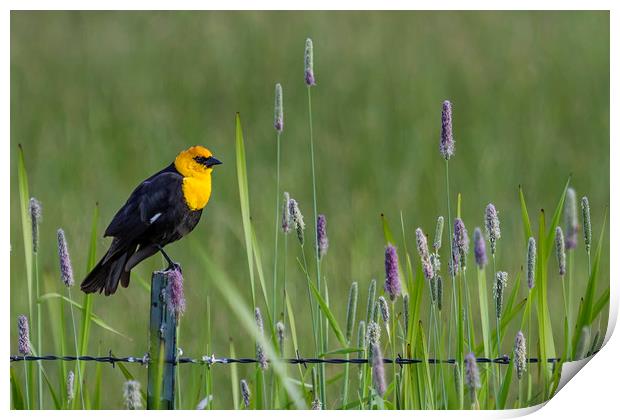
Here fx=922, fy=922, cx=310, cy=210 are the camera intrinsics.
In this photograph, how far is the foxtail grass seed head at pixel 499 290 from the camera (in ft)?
9.53

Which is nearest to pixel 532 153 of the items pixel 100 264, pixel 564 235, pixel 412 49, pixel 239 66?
pixel 564 235

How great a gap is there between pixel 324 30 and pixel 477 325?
1.13 m

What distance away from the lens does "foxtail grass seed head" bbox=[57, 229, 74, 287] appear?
286 cm

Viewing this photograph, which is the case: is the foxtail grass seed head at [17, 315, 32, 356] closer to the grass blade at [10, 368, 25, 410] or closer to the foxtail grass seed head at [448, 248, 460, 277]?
the grass blade at [10, 368, 25, 410]

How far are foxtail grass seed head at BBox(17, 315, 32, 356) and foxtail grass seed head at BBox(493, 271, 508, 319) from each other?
4.94 ft

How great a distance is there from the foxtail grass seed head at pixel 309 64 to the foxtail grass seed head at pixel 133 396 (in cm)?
113

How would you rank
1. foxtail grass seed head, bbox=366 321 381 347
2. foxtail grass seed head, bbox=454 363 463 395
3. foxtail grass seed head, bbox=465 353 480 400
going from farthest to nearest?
foxtail grass seed head, bbox=454 363 463 395, foxtail grass seed head, bbox=366 321 381 347, foxtail grass seed head, bbox=465 353 480 400

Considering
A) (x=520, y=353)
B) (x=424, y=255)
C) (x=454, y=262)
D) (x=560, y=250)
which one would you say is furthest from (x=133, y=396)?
(x=560, y=250)

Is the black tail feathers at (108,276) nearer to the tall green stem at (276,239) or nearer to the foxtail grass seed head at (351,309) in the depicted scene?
the tall green stem at (276,239)

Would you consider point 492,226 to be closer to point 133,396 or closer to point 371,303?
point 371,303

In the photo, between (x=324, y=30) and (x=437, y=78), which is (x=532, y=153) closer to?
(x=437, y=78)

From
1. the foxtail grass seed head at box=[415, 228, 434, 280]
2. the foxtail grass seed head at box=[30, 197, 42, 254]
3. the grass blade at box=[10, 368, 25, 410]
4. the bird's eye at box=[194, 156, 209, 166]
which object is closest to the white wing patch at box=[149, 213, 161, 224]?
the bird's eye at box=[194, 156, 209, 166]

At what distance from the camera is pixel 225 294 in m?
3.07

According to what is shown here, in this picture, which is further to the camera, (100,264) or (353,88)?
(353,88)
